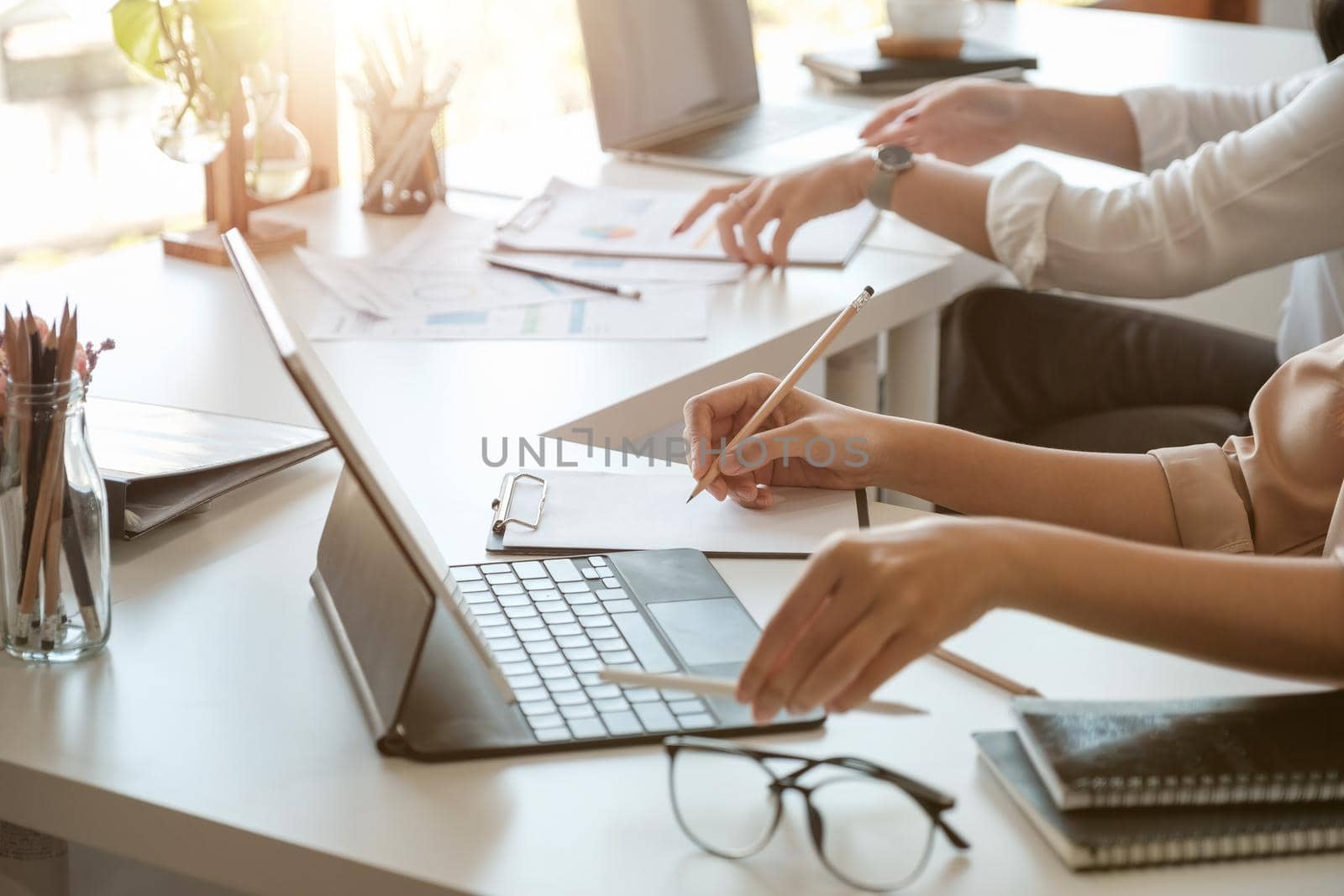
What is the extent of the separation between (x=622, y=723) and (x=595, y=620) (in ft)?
0.39

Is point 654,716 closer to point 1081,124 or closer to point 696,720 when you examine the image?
point 696,720

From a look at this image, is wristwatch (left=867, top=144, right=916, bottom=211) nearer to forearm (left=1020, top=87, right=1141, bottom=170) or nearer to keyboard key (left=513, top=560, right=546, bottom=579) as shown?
forearm (left=1020, top=87, right=1141, bottom=170)

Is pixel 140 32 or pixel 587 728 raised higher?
pixel 140 32

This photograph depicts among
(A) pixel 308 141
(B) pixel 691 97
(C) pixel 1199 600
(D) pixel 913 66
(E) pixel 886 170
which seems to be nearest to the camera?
(C) pixel 1199 600

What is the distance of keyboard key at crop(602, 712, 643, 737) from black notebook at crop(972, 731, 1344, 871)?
0.68 feet

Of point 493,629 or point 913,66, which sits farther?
point 913,66

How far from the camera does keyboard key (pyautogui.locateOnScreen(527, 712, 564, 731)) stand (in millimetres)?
765

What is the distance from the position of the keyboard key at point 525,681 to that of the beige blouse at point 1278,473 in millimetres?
520

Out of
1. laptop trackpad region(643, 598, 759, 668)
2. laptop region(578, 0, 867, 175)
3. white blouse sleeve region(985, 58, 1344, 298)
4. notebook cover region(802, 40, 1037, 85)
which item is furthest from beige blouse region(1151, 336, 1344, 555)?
notebook cover region(802, 40, 1037, 85)

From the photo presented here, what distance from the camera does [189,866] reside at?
713 mm

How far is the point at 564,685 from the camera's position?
804 mm

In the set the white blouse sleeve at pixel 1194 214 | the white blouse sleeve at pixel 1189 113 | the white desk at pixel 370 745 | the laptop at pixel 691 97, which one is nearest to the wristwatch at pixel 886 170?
the white blouse sleeve at pixel 1194 214

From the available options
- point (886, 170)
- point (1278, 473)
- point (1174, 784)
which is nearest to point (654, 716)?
point (1174, 784)

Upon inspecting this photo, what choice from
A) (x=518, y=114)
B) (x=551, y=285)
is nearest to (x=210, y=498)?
(x=551, y=285)
